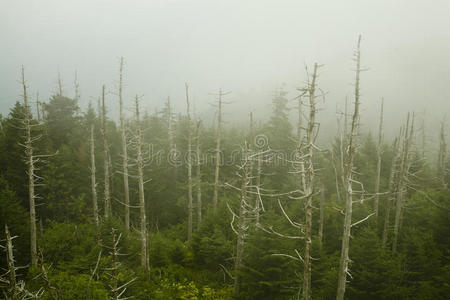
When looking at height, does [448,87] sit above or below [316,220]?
above

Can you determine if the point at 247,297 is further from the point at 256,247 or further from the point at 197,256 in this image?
the point at 197,256

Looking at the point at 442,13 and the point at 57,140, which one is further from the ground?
the point at 442,13

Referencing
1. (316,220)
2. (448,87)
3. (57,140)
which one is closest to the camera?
(316,220)

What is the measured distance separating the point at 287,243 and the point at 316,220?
7823 mm

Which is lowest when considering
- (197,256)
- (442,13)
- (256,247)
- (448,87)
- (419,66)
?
(197,256)

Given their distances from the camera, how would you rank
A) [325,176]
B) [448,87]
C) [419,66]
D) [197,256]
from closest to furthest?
[197,256]
[325,176]
[448,87]
[419,66]

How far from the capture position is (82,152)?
24.5 meters

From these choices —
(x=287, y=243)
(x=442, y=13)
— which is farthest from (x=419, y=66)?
(x=287, y=243)

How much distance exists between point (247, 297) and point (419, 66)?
338ft

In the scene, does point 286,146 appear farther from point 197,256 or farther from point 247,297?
point 247,297

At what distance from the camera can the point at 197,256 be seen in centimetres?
1675

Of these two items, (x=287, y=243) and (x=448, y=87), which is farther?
(x=448, y=87)

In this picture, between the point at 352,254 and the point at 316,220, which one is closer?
the point at 352,254

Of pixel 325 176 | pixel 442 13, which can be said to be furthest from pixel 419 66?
pixel 325 176
